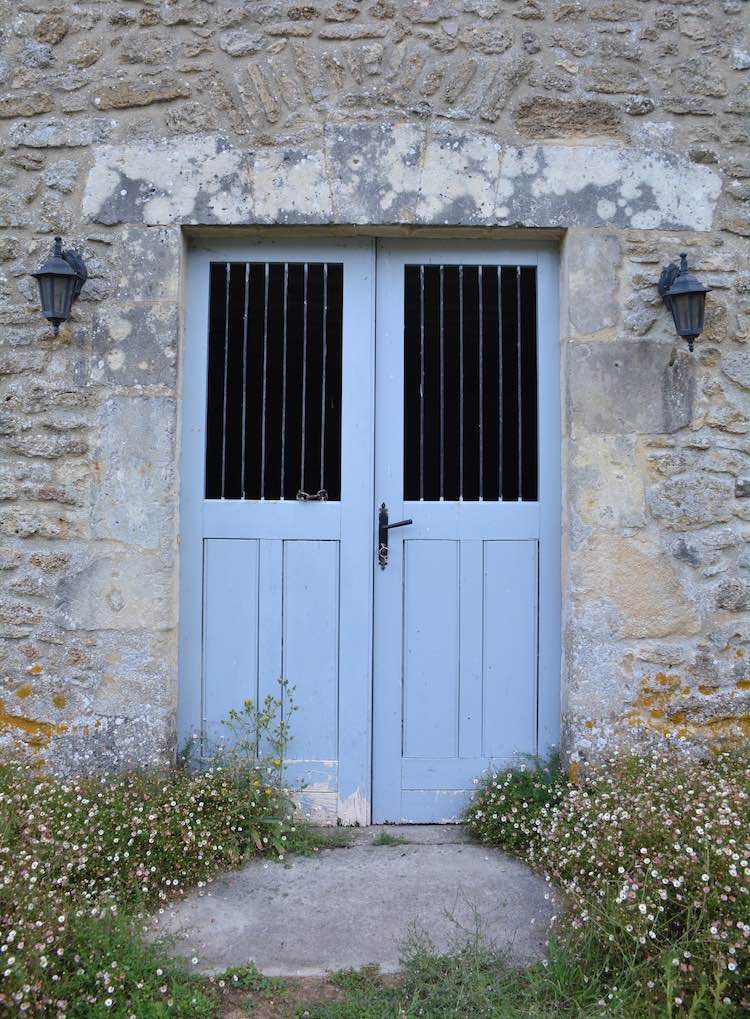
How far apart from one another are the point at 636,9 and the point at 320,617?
2.92 meters

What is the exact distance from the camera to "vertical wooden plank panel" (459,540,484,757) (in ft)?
11.7

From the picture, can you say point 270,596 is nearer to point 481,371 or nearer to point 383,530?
point 383,530

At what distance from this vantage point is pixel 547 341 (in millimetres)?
3617

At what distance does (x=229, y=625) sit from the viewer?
11.8 ft

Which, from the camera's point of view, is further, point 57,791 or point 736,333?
point 736,333

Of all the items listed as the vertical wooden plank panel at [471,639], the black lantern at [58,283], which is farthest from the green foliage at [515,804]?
the black lantern at [58,283]

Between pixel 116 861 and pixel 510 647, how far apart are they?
5.83ft

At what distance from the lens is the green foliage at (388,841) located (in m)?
3.33

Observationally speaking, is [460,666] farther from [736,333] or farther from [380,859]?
[736,333]

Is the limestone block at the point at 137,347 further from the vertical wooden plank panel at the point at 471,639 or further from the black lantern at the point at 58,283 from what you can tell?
the vertical wooden plank panel at the point at 471,639

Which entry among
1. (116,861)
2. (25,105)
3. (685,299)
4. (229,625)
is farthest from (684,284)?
(116,861)

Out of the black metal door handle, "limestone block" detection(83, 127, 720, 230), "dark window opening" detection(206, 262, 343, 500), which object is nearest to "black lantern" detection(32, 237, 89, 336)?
"limestone block" detection(83, 127, 720, 230)

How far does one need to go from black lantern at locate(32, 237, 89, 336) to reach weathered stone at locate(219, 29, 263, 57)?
42.8 inches

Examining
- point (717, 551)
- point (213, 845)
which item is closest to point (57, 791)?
point (213, 845)
